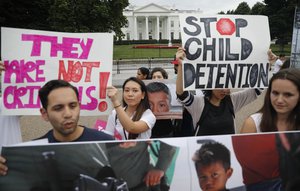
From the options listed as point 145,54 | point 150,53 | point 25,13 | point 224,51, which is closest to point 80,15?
point 25,13

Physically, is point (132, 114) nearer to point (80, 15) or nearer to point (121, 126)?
point (121, 126)

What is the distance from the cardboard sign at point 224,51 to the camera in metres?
3.40

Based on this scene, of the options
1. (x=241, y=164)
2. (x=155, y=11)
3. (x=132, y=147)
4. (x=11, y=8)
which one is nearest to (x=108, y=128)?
(x=132, y=147)

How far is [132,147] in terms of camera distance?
2.08m

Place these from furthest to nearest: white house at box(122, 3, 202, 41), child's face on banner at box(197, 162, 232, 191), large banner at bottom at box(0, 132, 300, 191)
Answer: white house at box(122, 3, 202, 41) → child's face on banner at box(197, 162, 232, 191) → large banner at bottom at box(0, 132, 300, 191)

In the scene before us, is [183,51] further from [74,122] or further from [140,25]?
[140,25]

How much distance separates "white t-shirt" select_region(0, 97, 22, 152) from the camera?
9.08 feet

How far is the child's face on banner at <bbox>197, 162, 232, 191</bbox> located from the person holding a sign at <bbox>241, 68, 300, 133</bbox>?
477 millimetres

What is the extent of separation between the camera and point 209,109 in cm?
330

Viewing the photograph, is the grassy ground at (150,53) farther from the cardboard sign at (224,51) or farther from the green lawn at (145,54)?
the cardboard sign at (224,51)

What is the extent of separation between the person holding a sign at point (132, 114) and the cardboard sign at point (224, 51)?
1.51ft

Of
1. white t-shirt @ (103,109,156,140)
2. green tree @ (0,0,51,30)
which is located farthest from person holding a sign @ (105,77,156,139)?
green tree @ (0,0,51,30)

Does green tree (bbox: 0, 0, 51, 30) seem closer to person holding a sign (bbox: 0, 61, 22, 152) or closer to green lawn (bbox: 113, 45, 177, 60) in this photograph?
green lawn (bbox: 113, 45, 177, 60)

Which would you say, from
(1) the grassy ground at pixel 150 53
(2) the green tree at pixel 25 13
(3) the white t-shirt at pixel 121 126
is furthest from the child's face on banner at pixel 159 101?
(1) the grassy ground at pixel 150 53
